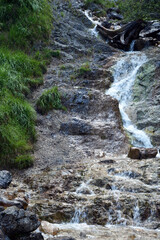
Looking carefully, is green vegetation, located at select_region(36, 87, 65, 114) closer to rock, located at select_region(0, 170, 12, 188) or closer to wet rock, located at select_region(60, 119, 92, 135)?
wet rock, located at select_region(60, 119, 92, 135)

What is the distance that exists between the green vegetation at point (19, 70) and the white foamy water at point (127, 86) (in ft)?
12.4

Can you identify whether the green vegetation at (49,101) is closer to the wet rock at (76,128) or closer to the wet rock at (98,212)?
the wet rock at (76,128)

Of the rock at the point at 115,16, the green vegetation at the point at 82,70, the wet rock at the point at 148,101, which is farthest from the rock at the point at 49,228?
the rock at the point at 115,16

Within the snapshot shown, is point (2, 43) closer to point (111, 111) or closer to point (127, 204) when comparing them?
point (111, 111)

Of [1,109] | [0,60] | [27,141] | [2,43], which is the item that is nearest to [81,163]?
[27,141]

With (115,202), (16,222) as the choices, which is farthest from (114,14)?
(16,222)

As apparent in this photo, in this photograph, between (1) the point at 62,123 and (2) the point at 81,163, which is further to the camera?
(1) the point at 62,123

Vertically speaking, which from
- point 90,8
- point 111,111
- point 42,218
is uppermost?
point 90,8

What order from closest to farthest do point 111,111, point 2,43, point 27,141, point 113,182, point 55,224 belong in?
point 55,224 < point 113,182 < point 27,141 < point 111,111 < point 2,43

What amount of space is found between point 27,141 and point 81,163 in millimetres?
1984

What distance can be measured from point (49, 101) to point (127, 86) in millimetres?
4207

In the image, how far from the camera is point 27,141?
27.5ft

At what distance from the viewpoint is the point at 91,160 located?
8.12m

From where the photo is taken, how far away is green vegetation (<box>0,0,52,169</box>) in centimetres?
765
